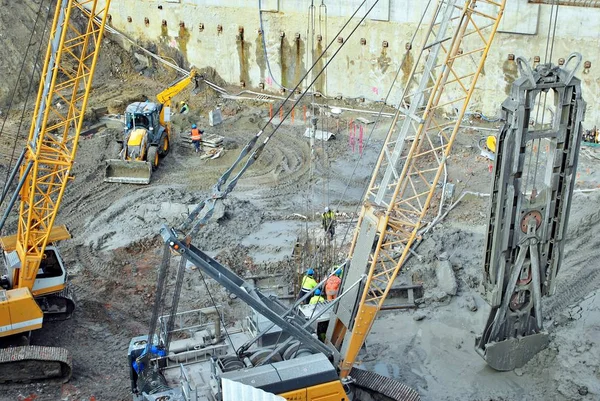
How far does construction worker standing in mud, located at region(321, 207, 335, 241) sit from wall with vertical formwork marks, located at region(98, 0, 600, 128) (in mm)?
10038

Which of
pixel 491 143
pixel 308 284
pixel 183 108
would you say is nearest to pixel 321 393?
pixel 308 284

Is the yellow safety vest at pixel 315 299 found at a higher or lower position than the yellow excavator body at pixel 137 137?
lower

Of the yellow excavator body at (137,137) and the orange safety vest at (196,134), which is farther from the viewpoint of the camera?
the orange safety vest at (196,134)

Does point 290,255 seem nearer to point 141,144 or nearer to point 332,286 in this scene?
point 332,286

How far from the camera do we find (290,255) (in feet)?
63.3

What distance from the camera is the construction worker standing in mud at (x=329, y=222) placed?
1952 cm

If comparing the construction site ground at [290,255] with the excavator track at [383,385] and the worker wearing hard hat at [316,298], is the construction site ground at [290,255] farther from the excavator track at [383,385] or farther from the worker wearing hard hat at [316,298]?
the worker wearing hard hat at [316,298]

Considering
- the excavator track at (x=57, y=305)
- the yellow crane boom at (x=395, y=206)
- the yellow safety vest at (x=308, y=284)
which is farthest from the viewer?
the excavator track at (x=57, y=305)

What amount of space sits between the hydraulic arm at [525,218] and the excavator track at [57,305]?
8.65 meters

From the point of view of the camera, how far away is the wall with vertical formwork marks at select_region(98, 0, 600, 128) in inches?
999

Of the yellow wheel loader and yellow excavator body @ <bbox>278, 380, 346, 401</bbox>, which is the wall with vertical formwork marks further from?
yellow excavator body @ <bbox>278, 380, 346, 401</bbox>

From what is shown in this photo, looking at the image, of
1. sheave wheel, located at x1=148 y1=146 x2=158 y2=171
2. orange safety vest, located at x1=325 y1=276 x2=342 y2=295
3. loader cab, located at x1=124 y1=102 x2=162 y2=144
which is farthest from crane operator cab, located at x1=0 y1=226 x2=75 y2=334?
loader cab, located at x1=124 y1=102 x2=162 y2=144

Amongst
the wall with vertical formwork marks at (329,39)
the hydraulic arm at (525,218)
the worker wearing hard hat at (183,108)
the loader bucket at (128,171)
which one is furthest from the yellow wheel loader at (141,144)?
the hydraulic arm at (525,218)

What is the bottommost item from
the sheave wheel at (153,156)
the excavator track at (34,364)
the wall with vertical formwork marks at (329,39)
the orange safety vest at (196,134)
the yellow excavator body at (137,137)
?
the excavator track at (34,364)
